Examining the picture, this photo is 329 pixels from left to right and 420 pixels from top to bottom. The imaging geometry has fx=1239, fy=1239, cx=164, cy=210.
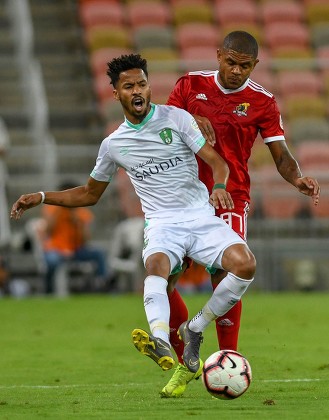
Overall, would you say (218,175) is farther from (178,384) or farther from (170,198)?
(178,384)

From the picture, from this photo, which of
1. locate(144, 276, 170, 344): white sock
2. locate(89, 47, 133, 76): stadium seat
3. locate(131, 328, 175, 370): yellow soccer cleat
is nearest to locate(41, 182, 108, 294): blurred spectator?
locate(89, 47, 133, 76): stadium seat

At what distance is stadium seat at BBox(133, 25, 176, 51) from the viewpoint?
23425 millimetres

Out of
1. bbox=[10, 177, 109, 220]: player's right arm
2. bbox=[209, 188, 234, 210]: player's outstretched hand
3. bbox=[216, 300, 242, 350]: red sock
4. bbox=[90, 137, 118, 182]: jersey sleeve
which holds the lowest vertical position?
bbox=[216, 300, 242, 350]: red sock

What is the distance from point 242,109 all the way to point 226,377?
2014mm

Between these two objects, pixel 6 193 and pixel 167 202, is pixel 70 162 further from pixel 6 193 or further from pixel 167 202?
pixel 167 202

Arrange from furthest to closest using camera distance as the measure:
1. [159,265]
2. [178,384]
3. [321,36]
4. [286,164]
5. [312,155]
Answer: [321,36], [312,155], [286,164], [178,384], [159,265]

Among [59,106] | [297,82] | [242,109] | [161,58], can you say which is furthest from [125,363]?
[161,58]

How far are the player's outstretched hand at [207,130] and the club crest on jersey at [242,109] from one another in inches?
8.5

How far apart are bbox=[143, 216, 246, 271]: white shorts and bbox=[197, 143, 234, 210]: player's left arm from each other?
0.79 ft

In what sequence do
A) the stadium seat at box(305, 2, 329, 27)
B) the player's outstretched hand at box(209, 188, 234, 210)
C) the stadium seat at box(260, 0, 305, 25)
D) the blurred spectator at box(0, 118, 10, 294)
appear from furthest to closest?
the stadium seat at box(305, 2, 329, 27) → the stadium seat at box(260, 0, 305, 25) → the blurred spectator at box(0, 118, 10, 294) → the player's outstretched hand at box(209, 188, 234, 210)

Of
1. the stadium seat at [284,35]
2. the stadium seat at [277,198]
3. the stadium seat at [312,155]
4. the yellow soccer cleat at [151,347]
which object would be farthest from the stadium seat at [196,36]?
the yellow soccer cleat at [151,347]

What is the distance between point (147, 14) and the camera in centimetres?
2416

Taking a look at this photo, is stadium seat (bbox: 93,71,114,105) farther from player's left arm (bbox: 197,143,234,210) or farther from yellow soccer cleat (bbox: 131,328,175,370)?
yellow soccer cleat (bbox: 131,328,175,370)

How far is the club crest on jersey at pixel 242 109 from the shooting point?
8.41 meters
